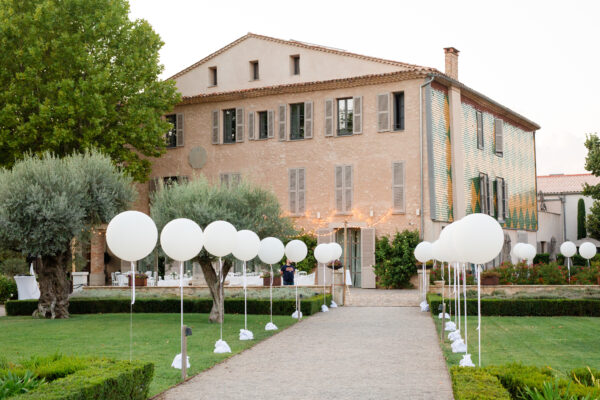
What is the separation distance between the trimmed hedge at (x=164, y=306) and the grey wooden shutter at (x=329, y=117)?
27.7 feet

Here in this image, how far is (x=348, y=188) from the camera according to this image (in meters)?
27.2

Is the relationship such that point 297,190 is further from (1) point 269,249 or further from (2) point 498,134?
→ (1) point 269,249

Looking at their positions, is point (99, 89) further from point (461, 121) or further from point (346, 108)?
point (461, 121)

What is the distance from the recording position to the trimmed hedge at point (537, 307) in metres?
17.7

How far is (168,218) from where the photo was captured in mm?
16281

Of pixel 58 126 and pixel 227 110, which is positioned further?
pixel 227 110

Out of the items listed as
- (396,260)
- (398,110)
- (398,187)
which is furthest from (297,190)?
(396,260)

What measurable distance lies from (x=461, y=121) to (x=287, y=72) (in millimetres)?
7749

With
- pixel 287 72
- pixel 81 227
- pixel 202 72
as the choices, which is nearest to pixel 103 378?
pixel 81 227

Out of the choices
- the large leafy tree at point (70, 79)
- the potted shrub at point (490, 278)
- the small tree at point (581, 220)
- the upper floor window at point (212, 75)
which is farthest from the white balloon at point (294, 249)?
the small tree at point (581, 220)

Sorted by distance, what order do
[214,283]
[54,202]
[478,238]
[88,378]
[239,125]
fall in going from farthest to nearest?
[239,125] < [54,202] < [214,283] < [478,238] < [88,378]

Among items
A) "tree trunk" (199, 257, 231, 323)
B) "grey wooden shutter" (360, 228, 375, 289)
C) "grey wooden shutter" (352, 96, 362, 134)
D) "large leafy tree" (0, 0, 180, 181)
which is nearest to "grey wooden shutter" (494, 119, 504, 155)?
"grey wooden shutter" (352, 96, 362, 134)

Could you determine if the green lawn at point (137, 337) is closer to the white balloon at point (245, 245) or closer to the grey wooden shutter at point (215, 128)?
the white balloon at point (245, 245)

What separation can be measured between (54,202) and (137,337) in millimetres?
5372
